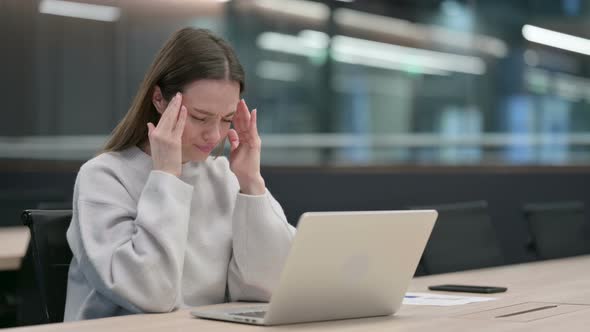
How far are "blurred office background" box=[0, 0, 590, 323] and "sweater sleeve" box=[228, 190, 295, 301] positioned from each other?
35.2 inches

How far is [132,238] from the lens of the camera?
191 centimetres

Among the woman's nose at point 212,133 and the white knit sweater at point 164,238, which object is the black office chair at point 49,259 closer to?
the white knit sweater at point 164,238

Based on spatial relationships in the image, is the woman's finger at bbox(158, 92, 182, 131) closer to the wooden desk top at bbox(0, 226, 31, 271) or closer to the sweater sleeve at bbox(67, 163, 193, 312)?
the sweater sleeve at bbox(67, 163, 193, 312)

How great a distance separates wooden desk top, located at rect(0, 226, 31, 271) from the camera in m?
3.03

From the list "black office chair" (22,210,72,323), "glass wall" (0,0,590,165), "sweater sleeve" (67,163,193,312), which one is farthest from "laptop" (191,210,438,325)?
"glass wall" (0,0,590,165)

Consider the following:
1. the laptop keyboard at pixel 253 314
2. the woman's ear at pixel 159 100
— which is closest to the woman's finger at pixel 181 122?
the woman's ear at pixel 159 100

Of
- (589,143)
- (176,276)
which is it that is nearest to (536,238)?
(176,276)

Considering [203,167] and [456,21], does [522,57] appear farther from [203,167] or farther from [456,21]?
[203,167]

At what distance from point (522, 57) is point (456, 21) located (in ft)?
2.34

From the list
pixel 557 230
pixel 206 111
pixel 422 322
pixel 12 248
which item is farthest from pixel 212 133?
pixel 557 230

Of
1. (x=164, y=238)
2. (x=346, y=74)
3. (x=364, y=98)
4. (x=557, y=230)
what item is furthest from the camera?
(x=364, y=98)

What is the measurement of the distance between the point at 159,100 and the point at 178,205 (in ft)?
1.05

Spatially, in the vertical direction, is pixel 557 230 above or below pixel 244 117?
below

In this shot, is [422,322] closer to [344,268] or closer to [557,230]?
[344,268]
